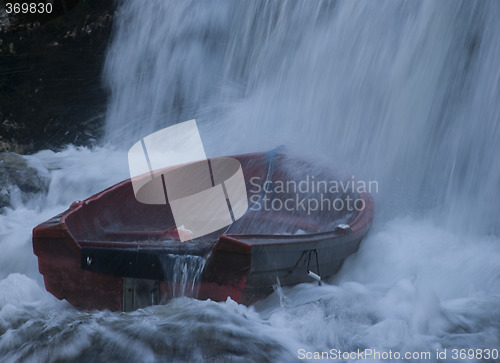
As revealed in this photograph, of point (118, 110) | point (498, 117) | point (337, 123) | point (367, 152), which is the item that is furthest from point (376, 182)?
point (118, 110)

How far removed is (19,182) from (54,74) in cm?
429

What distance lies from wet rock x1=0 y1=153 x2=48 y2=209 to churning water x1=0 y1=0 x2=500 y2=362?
0.13 metres

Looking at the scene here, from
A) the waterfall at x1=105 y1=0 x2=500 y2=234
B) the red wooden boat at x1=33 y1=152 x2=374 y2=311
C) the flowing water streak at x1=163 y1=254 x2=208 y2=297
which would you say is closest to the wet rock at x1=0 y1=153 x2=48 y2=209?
the waterfall at x1=105 y1=0 x2=500 y2=234

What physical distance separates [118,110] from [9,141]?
91.0 inches

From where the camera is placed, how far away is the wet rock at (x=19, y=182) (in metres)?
7.88

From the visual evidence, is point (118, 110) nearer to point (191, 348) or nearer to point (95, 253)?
point (95, 253)

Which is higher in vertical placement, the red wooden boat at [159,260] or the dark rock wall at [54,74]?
the dark rock wall at [54,74]

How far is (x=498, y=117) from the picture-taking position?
7254 millimetres

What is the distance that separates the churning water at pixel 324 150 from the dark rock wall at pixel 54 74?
44 cm

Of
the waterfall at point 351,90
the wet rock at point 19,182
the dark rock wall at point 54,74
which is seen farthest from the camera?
the dark rock wall at point 54,74

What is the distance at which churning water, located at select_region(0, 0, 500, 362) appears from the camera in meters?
3.99

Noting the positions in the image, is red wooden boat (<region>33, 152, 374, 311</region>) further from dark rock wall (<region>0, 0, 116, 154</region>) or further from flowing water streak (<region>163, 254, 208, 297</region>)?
dark rock wall (<region>0, 0, 116, 154</region>)

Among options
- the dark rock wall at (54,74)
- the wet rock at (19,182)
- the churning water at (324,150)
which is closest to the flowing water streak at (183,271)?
the churning water at (324,150)

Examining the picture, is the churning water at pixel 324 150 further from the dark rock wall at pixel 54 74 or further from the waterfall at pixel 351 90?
the dark rock wall at pixel 54 74
